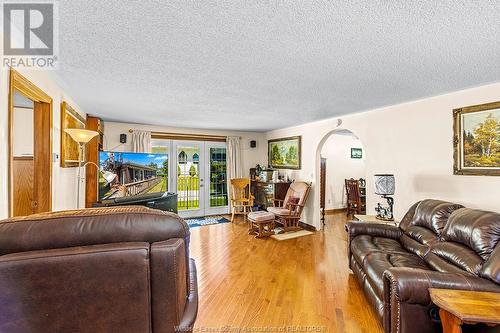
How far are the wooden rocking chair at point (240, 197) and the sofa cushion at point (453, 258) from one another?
4043 mm

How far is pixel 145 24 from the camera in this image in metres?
1.53

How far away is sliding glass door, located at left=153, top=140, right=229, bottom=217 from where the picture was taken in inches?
236

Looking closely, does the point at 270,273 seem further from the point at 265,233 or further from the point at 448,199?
the point at 448,199

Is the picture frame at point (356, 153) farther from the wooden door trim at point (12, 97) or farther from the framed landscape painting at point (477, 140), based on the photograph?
the wooden door trim at point (12, 97)

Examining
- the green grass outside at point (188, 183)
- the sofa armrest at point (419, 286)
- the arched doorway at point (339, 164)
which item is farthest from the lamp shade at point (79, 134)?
the arched doorway at point (339, 164)

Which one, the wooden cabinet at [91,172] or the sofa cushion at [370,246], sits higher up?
the wooden cabinet at [91,172]

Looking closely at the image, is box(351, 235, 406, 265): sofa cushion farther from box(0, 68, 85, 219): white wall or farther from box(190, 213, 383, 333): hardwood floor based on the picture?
box(0, 68, 85, 219): white wall

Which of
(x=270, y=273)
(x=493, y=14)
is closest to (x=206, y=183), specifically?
(x=270, y=273)

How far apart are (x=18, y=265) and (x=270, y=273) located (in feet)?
8.68

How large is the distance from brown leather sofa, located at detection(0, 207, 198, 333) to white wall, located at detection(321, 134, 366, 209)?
20.7 feet

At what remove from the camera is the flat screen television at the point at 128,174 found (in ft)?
14.0

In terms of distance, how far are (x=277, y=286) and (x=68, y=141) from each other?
3125mm

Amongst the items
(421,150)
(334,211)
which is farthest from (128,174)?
(334,211)

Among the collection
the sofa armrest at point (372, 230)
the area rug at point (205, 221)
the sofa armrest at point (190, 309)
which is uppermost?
the sofa armrest at point (190, 309)
